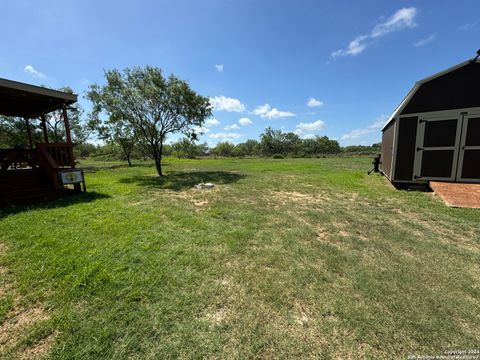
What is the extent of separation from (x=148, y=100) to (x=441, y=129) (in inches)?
521

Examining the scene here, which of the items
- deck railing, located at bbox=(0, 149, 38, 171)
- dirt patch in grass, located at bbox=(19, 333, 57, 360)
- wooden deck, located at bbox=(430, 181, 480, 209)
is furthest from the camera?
deck railing, located at bbox=(0, 149, 38, 171)

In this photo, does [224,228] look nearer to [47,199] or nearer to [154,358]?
[154,358]

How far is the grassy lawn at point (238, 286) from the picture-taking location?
172cm

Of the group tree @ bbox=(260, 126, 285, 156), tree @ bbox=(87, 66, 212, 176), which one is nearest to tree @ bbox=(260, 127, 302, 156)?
tree @ bbox=(260, 126, 285, 156)

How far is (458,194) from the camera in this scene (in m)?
5.74

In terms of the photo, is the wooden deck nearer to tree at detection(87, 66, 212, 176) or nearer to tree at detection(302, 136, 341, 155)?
tree at detection(87, 66, 212, 176)

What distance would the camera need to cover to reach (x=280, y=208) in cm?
557

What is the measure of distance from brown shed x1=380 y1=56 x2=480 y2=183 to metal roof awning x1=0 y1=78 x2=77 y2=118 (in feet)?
37.2

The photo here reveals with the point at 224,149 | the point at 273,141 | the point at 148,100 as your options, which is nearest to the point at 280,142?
the point at 273,141

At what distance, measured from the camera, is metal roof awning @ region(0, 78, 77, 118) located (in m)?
5.84

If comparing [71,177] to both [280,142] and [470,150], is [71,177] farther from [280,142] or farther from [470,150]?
[280,142]

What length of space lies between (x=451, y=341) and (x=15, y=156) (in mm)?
11152

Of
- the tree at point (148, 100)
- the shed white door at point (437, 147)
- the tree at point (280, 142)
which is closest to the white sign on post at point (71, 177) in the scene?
the tree at point (148, 100)

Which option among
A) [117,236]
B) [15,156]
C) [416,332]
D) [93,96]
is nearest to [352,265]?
[416,332]
